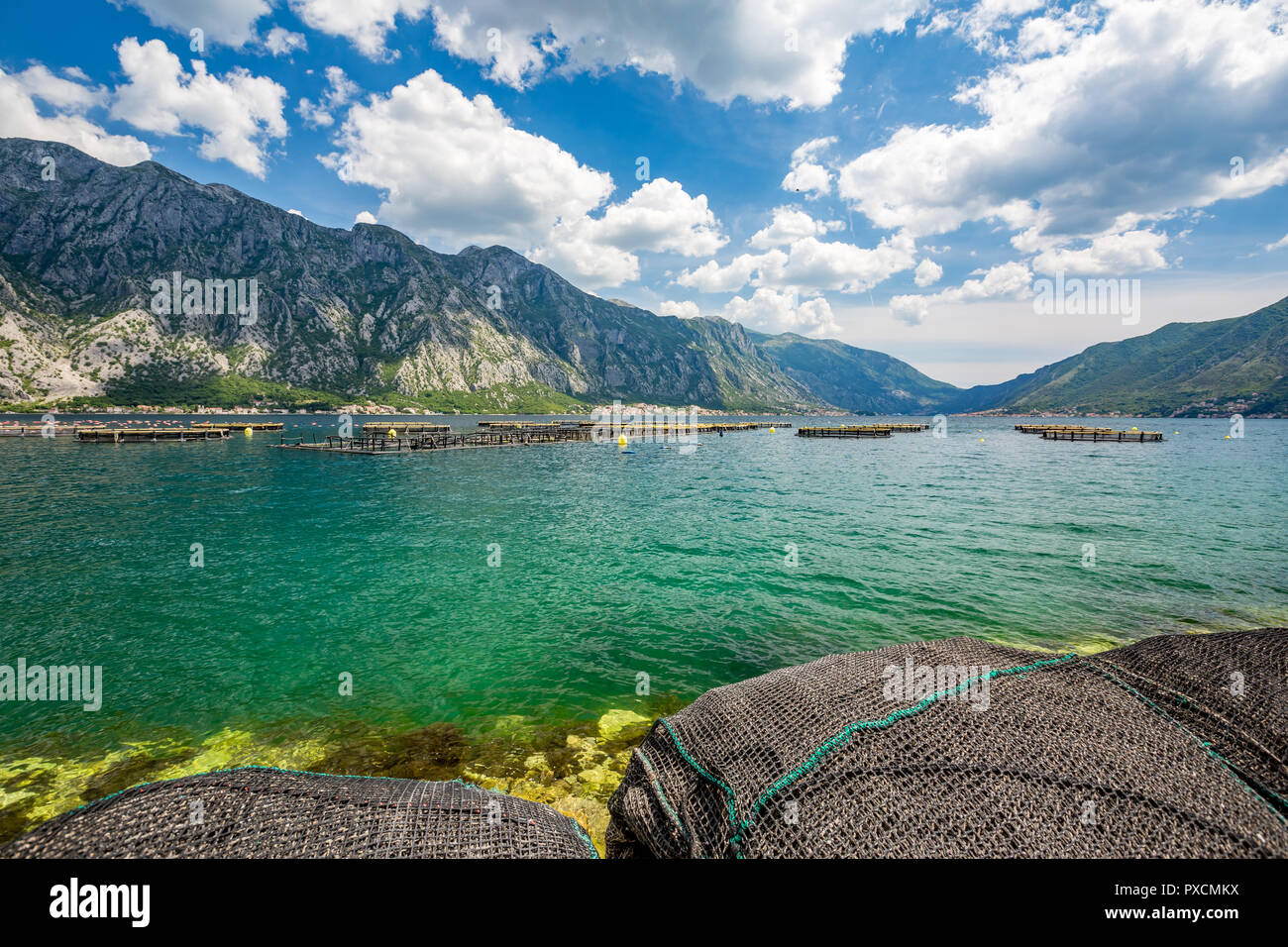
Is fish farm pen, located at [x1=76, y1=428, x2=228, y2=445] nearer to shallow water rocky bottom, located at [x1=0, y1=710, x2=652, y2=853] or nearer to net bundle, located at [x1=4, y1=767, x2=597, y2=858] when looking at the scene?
shallow water rocky bottom, located at [x1=0, y1=710, x2=652, y2=853]

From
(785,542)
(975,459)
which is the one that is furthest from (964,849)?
(975,459)

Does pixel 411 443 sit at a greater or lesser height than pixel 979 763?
greater

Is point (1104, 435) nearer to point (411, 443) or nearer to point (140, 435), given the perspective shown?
point (411, 443)

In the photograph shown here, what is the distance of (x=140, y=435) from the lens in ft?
298

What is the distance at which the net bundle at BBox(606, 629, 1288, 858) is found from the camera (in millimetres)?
4391

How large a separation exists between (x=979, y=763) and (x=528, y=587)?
715 inches

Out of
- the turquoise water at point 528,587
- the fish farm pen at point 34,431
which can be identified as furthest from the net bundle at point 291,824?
the fish farm pen at point 34,431

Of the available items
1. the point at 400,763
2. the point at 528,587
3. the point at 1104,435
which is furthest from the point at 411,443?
the point at 1104,435

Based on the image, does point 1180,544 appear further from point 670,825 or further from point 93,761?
point 93,761

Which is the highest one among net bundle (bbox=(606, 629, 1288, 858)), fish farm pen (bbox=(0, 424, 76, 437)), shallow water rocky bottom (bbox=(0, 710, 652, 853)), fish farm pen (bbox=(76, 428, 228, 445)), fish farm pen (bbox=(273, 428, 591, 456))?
fish farm pen (bbox=(0, 424, 76, 437))

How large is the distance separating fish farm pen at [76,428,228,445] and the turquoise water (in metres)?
52.5

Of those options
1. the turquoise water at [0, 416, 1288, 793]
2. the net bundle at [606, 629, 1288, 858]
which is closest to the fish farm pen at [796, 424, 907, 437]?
the turquoise water at [0, 416, 1288, 793]

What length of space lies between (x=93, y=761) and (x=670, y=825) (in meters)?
12.8
